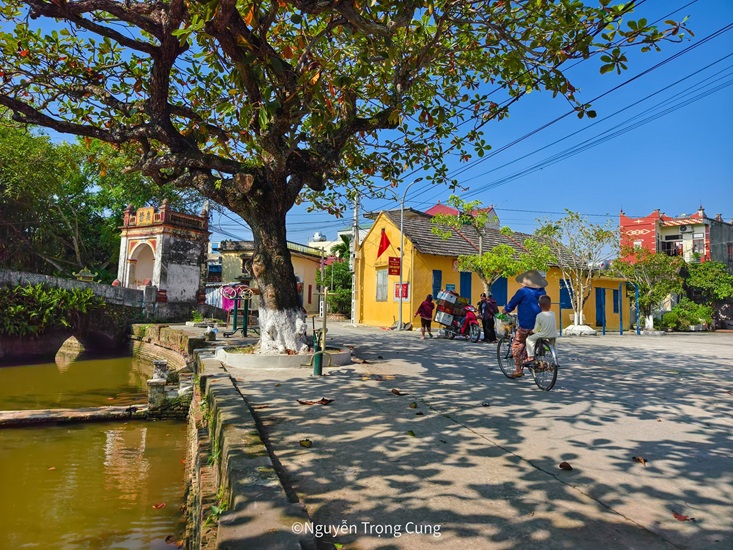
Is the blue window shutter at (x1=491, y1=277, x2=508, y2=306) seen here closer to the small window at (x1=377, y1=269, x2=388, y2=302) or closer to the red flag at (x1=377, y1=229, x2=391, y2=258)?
the small window at (x1=377, y1=269, x2=388, y2=302)

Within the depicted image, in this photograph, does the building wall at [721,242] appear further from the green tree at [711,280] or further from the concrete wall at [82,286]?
the concrete wall at [82,286]

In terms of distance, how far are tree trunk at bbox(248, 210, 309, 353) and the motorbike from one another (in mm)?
7878

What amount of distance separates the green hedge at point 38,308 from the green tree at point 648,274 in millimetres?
24726

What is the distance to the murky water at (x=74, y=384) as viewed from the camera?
33.0 feet

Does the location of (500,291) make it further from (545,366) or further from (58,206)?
(58,206)

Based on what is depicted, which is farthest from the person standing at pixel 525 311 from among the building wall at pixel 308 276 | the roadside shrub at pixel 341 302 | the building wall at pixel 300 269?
the building wall at pixel 308 276

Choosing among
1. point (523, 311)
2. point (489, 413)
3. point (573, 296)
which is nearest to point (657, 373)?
point (523, 311)

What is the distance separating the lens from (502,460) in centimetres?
355

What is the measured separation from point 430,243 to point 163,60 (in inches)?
596

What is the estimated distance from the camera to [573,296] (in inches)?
893

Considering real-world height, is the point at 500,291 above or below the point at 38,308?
above

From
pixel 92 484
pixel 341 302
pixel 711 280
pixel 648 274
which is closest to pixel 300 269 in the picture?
pixel 341 302

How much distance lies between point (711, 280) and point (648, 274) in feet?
27.8

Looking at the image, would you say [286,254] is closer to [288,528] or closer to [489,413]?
[489,413]
